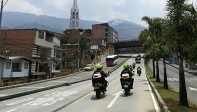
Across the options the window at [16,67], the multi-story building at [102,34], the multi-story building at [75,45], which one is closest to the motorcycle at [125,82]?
the window at [16,67]

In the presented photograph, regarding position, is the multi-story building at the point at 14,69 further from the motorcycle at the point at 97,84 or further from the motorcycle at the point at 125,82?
the motorcycle at the point at 97,84

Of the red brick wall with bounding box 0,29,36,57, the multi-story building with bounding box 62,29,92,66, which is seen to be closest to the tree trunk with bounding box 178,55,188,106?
the red brick wall with bounding box 0,29,36,57

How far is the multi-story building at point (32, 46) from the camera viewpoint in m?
59.1

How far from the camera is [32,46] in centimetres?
5872

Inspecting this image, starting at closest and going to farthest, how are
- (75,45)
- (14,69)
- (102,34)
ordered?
(14,69) → (75,45) → (102,34)

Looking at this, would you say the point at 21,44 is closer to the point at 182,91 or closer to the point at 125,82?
the point at 125,82

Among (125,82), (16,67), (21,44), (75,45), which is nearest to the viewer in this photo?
(125,82)

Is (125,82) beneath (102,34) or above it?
beneath

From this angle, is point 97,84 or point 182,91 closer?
point 182,91

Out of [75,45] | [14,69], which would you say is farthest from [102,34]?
[14,69]

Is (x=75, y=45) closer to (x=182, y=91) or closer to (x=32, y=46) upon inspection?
(x=32, y=46)

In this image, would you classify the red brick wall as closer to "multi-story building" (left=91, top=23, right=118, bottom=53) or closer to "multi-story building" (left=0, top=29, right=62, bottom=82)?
"multi-story building" (left=0, top=29, right=62, bottom=82)

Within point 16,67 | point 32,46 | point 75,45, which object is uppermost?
point 75,45

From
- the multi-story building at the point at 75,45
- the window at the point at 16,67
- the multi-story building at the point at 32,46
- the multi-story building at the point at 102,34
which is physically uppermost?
the multi-story building at the point at 102,34
